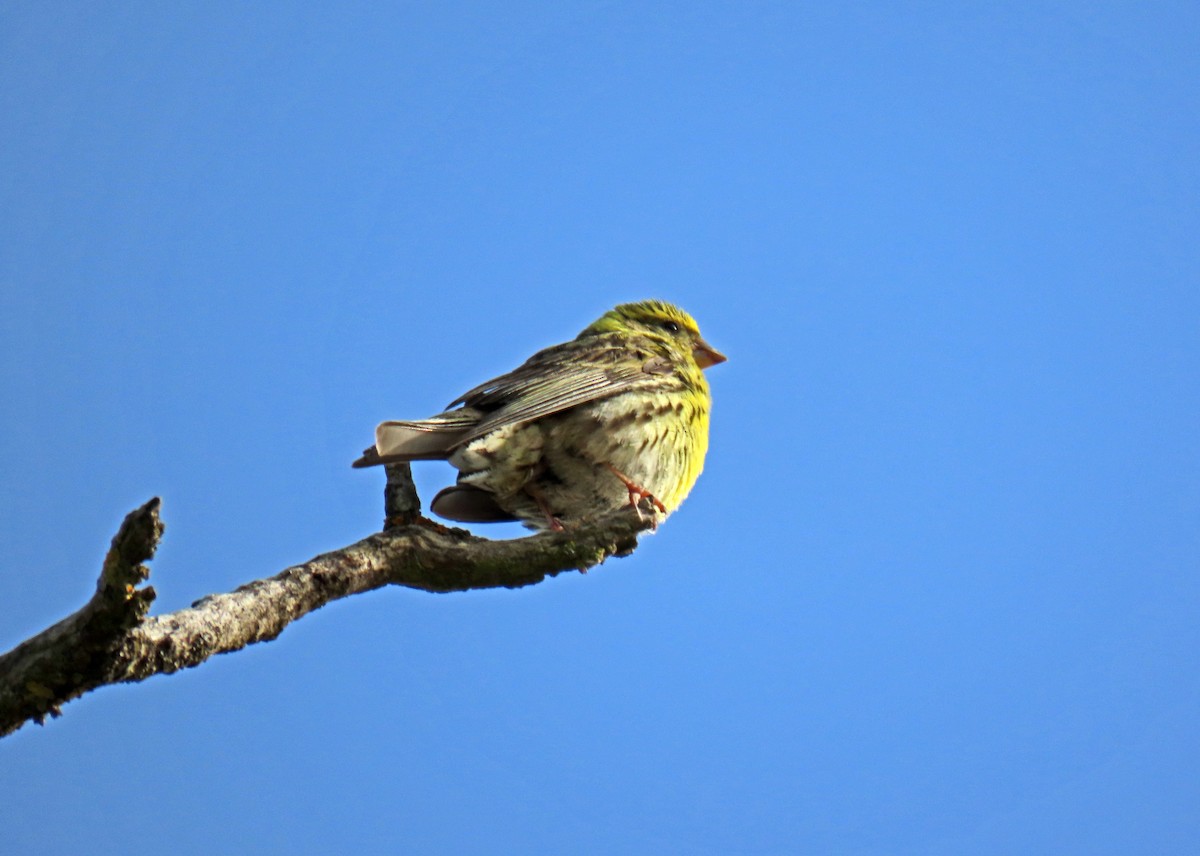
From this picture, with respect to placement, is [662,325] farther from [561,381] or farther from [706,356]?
[561,381]

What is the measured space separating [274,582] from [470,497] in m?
2.66

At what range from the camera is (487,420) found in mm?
5613

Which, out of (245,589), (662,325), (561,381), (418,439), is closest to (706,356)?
(662,325)

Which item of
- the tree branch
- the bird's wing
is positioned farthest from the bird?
the tree branch

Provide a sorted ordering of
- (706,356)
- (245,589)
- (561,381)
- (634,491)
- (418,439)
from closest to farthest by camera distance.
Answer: (245,589) < (418,439) < (634,491) < (561,381) < (706,356)

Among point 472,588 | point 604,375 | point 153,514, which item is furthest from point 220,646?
point 604,375

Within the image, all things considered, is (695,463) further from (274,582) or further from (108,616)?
(108,616)

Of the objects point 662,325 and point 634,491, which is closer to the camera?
point 634,491

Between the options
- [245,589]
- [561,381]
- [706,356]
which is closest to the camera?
[245,589]

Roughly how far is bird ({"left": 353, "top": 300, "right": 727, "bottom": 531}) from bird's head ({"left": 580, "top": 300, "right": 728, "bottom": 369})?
1.22 m

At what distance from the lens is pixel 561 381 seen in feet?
20.3

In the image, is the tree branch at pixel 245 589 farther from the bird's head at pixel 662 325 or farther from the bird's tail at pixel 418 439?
the bird's head at pixel 662 325

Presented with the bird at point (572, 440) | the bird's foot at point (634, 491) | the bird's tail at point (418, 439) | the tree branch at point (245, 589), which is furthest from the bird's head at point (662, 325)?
the tree branch at point (245, 589)

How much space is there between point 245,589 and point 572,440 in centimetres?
282
